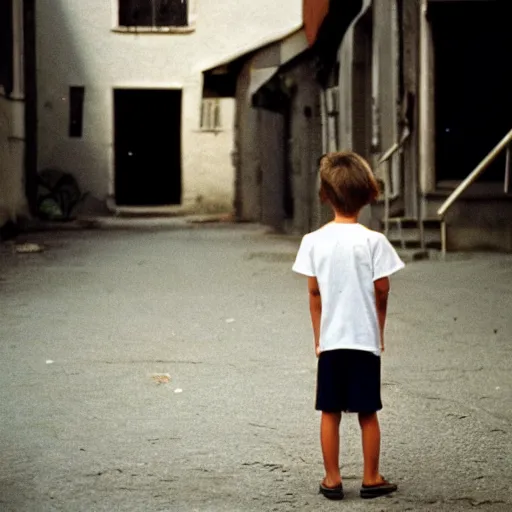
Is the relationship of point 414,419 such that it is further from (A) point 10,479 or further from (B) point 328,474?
(A) point 10,479

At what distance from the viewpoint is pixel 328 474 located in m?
3.61

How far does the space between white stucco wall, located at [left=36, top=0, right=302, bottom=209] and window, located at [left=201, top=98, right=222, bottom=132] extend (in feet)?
0.49

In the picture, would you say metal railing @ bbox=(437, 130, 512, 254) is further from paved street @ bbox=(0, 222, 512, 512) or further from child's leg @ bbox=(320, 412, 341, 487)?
child's leg @ bbox=(320, 412, 341, 487)

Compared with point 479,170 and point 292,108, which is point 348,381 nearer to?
point 479,170

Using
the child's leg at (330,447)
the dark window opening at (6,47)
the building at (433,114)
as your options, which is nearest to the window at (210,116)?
the dark window opening at (6,47)

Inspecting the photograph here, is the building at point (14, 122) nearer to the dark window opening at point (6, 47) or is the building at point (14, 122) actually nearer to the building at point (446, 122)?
the dark window opening at point (6, 47)

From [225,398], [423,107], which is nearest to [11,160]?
[423,107]

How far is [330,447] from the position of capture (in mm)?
3602

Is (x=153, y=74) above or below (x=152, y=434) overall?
above

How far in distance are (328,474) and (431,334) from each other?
3730 millimetres

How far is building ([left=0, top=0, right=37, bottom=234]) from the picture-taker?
18766 millimetres

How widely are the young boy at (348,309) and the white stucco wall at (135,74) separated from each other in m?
23.5

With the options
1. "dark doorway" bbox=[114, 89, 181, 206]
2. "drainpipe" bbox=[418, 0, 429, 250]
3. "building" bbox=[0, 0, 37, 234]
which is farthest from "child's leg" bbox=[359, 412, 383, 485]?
"dark doorway" bbox=[114, 89, 181, 206]

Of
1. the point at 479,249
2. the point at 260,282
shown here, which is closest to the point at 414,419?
the point at 260,282
